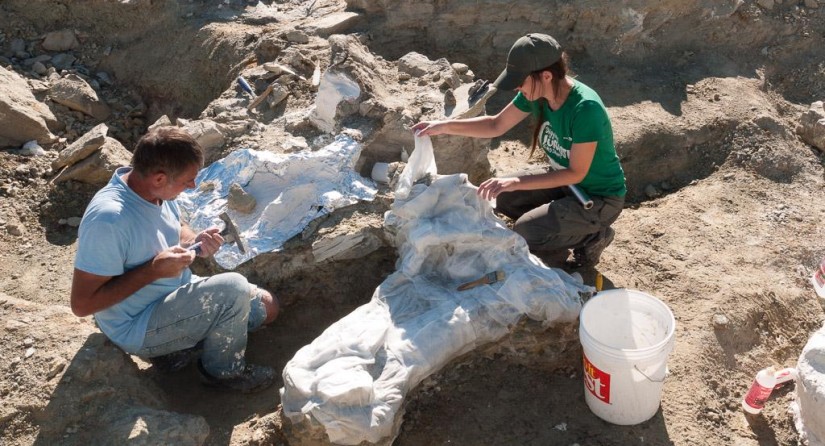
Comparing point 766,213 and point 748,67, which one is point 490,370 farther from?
point 748,67

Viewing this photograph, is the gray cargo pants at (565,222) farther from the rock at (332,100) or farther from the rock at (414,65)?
the rock at (414,65)

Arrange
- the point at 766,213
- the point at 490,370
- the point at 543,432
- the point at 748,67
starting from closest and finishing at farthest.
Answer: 1. the point at 543,432
2. the point at 490,370
3. the point at 766,213
4. the point at 748,67

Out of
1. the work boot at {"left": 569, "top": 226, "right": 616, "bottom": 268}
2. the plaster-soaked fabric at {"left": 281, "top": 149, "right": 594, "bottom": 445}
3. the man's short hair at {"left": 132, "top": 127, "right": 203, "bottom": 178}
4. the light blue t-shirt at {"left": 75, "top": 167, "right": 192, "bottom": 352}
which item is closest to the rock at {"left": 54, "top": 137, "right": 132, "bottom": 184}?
the light blue t-shirt at {"left": 75, "top": 167, "right": 192, "bottom": 352}

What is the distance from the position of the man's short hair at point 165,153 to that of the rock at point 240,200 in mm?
885

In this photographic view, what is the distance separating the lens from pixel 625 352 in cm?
287

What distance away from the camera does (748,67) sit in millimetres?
5973

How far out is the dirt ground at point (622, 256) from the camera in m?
3.25

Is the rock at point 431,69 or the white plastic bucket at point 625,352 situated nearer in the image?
the white plastic bucket at point 625,352

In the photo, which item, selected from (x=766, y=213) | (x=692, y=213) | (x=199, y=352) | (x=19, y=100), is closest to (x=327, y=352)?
(x=199, y=352)

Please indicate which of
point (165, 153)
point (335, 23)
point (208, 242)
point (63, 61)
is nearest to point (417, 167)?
point (208, 242)

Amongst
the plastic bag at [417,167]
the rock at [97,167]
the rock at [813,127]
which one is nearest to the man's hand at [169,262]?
the plastic bag at [417,167]

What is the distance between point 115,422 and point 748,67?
5684 millimetres

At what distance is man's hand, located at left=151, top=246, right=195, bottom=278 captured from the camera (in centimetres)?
305

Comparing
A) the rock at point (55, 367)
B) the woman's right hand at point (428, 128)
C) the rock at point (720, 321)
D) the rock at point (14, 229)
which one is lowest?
the rock at point (14, 229)
